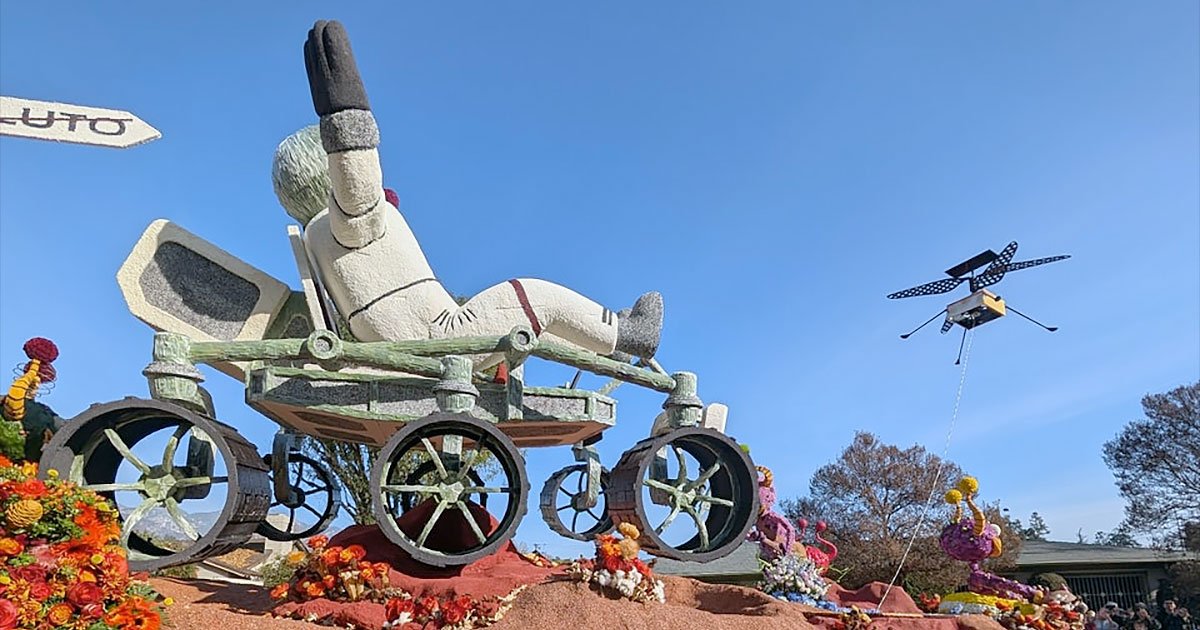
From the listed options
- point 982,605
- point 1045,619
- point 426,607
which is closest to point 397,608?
point 426,607

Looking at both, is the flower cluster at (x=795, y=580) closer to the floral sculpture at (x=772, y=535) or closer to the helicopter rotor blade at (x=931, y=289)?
the floral sculpture at (x=772, y=535)

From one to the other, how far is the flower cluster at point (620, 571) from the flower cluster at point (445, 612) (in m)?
0.49

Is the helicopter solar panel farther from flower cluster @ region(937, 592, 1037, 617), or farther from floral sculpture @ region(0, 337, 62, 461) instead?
floral sculpture @ region(0, 337, 62, 461)

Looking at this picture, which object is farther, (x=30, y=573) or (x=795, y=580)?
(x=795, y=580)

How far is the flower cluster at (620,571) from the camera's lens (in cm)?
495

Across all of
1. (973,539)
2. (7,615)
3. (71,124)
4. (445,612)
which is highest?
(71,124)

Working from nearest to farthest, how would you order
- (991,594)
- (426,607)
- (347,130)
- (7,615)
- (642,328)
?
1. (7,615)
2. (426,607)
3. (347,130)
4. (642,328)
5. (991,594)

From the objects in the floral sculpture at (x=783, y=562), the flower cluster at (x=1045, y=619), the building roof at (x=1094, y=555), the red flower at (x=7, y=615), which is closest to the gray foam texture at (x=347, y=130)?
the red flower at (x=7, y=615)

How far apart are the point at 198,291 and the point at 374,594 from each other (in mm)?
2536

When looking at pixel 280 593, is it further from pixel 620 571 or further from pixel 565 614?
pixel 620 571

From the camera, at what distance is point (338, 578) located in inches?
197

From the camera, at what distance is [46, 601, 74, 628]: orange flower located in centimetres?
349

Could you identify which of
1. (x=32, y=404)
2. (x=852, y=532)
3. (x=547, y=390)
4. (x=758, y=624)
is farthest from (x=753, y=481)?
(x=852, y=532)

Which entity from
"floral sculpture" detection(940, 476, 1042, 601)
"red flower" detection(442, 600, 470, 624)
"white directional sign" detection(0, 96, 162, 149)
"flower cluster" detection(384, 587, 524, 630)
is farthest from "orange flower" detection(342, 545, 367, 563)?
"floral sculpture" detection(940, 476, 1042, 601)
